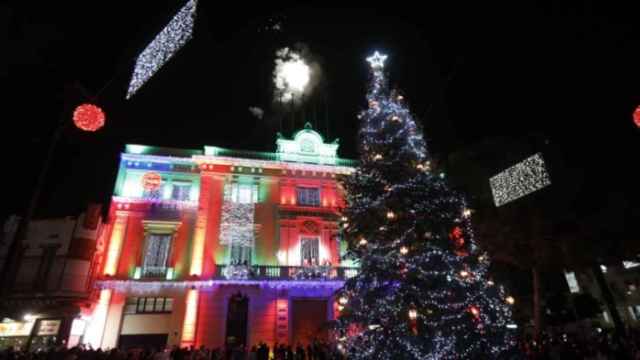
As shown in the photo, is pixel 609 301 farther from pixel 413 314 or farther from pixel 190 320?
pixel 190 320

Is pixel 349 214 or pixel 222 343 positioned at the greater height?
pixel 349 214

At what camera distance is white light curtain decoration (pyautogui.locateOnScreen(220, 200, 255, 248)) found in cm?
2189

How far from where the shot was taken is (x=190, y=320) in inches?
767

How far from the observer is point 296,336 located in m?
20.6

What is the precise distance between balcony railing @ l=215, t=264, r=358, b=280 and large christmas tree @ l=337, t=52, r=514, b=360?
8520mm

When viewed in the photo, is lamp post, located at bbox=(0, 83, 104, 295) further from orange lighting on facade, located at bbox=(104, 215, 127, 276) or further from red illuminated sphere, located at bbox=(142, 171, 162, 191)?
red illuminated sphere, located at bbox=(142, 171, 162, 191)

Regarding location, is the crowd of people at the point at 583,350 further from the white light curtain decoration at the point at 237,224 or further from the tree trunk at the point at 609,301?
the white light curtain decoration at the point at 237,224

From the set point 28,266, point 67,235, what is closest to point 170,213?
point 67,235

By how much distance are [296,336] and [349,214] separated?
1089 centimetres

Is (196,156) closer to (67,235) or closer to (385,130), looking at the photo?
(67,235)

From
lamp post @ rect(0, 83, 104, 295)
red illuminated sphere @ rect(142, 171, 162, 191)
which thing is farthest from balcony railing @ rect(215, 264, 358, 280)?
lamp post @ rect(0, 83, 104, 295)

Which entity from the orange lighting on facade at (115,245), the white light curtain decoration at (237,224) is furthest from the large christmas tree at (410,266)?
the orange lighting on facade at (115,245)

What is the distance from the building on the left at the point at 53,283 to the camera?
1739 centimetres

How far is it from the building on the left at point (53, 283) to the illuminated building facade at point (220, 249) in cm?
104
